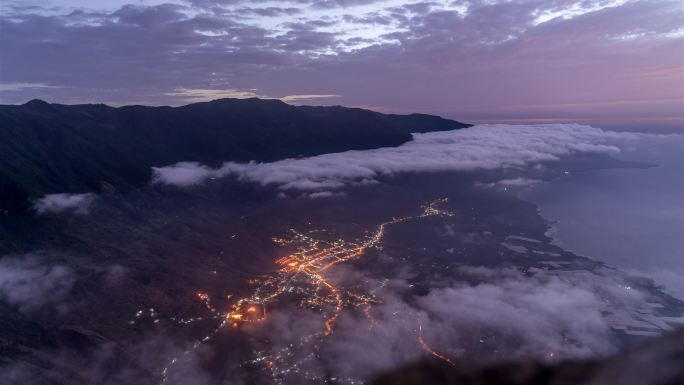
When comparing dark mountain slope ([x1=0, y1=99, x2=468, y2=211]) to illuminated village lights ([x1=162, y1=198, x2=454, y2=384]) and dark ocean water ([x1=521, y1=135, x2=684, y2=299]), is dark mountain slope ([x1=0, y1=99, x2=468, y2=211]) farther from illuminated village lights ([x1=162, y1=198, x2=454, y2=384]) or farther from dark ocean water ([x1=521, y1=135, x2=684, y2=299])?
dark ocean water ([x1=521, y1=135, x2=684, y2=299])

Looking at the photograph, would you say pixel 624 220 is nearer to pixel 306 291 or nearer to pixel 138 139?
pixel 306 291

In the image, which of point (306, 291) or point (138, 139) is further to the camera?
point (138, 139)

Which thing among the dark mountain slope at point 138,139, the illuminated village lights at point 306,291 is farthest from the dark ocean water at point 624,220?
the dark mountain slope at point 138,139

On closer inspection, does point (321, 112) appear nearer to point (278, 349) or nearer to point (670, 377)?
point (278, 349)

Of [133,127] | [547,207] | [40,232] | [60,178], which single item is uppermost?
[133,127]

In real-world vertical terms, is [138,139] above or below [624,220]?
above

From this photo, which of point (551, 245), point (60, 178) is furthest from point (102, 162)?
point (551, 245)

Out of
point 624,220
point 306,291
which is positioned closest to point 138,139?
point 306,291
